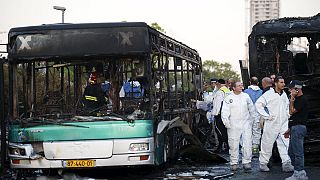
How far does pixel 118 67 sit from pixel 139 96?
60 centimetres

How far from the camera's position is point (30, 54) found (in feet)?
32.9

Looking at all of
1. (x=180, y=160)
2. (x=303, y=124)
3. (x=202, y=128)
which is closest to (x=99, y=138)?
(x=303, y=124)

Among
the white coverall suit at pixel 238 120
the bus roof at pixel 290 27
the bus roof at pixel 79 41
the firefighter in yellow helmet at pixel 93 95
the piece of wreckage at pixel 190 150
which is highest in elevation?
the bus roof at pixel 290 27

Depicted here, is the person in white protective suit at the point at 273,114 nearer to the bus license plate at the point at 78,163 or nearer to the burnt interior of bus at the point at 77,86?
the burnt interior of bus at the point at 77,86

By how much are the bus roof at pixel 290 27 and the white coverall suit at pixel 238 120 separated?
4.00 m

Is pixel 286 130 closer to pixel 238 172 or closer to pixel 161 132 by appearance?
pixel 238 172

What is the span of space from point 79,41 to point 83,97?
3.16 feet

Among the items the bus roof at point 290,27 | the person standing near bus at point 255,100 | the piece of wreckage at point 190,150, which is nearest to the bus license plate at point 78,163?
the piece of wreckage at point 190,150

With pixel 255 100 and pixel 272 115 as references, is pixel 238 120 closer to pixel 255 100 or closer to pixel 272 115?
pixel 272 115

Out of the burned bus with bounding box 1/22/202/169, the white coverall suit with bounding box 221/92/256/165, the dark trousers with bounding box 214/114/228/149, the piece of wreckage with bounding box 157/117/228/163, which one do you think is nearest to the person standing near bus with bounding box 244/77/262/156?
the piece of wreckage with bounding box 157/117/228/163

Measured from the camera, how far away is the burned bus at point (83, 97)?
997 centimetres

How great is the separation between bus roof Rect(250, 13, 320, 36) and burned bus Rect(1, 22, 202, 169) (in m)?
6.01

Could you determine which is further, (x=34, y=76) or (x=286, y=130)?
(x=286, y=130)

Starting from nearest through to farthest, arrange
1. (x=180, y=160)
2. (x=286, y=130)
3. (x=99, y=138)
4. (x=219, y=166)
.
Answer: (x=99, y=138) → (x=286, y=130) → (x=219, y=166) → (x=180, y=160)
